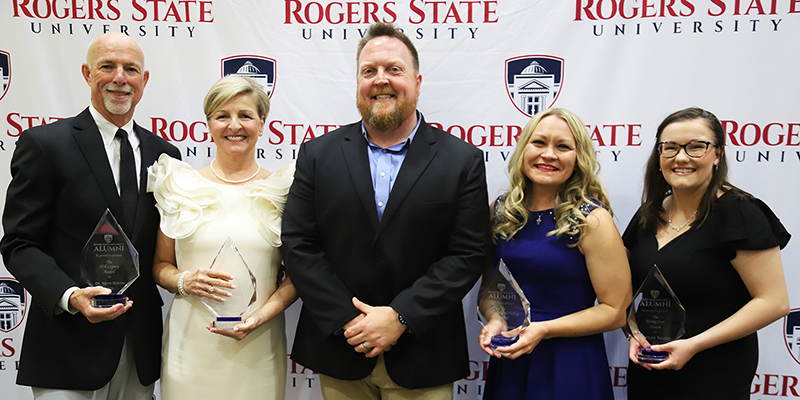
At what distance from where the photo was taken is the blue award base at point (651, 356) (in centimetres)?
160

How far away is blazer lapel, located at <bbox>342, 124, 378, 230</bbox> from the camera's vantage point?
5.67 feet

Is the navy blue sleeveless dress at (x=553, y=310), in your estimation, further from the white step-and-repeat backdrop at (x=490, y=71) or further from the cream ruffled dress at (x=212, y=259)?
the cream ruffled dress at (x=212, y=259)

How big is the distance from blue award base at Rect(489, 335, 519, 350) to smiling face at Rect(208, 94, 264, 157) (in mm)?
→ 1186

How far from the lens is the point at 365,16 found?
98.3 inches

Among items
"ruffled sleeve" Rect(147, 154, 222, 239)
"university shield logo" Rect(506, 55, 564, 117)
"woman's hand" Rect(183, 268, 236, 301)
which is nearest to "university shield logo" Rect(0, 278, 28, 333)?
"ruffled sleeve" Rect(147, 154, 222, 239)

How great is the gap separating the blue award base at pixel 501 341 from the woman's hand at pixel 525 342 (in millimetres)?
22

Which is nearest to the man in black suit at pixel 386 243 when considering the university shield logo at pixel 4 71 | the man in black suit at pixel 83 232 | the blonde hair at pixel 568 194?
the blonde hair at pixel 568 194

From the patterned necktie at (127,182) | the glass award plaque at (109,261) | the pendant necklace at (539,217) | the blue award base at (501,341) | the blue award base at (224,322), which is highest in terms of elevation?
the patterned necktie at (127,182)

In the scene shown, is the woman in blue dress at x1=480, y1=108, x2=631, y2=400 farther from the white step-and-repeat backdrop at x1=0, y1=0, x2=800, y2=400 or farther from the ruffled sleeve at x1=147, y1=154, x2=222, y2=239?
the ruffled sleeve at x1=147, y1=154, x2=222, y2=239

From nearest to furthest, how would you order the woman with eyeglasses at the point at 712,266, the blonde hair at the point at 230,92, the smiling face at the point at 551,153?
the woman with eyeglasses at the point at 712,266
the smiling face at the point at 551,153
the blonde hair at the point at 230,92

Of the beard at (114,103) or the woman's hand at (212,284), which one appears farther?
the beard at (114,103)

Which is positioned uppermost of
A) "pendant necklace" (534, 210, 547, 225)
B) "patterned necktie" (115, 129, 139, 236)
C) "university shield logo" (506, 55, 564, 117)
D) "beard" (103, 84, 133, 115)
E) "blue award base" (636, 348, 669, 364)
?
"university shield logo" (506, 55, 564, 117)

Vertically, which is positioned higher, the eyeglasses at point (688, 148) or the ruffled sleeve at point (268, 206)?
the eyeglasses at point (688, 148)

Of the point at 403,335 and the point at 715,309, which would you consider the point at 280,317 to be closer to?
the point at 403,335
